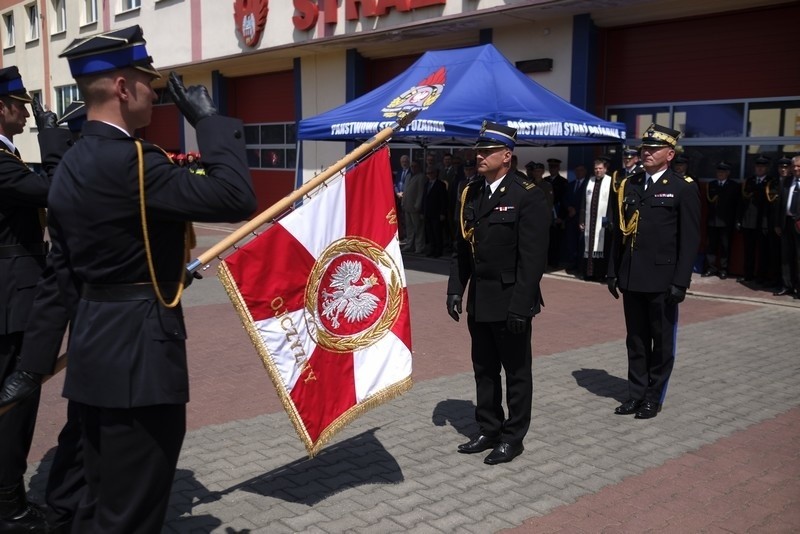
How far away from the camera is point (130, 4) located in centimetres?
2414

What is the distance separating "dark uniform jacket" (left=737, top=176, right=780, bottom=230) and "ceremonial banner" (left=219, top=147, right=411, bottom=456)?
8.68 m

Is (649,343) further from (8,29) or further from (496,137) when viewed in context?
(8,29)

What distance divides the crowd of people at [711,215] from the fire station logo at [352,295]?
5389 mm

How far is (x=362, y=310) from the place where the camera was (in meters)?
4.00

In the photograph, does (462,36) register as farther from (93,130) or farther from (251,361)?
(93,130)

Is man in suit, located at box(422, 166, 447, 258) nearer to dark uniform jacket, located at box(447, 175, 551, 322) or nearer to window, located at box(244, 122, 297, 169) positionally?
window, located at box(244, 122, 297, 169)

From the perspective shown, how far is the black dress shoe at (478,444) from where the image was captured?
474cm

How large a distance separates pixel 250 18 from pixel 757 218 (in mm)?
13233

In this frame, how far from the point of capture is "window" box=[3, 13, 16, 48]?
108 ft

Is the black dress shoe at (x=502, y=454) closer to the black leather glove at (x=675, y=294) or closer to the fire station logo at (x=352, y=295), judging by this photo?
the fire station logo at (x=352, y=295)

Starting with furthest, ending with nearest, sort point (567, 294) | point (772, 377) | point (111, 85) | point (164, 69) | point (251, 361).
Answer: point (164, 69), point (567, 294), point (251, 361), point (772, 377), point (111, 85)

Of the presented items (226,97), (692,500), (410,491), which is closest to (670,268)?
(692,500)

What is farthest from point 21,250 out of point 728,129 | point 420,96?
point 728,129

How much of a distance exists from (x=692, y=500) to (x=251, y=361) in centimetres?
420
